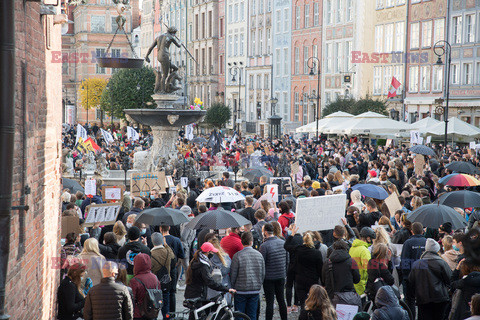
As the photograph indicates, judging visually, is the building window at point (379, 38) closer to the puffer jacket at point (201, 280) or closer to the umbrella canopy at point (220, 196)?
the umbrella canopy at point (220, 196)

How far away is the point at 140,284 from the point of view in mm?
8984

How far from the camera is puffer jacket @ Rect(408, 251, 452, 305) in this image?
994 cm

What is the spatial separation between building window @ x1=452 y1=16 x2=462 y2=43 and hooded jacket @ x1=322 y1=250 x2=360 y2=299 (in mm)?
38452

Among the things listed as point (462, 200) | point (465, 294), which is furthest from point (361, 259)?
point (462, 200)

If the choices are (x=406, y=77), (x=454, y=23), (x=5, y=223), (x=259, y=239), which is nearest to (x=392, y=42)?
(x=406, y=77)

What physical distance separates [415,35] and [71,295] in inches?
1718

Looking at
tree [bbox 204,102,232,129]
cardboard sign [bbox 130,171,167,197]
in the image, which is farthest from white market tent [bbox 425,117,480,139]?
tree [bbox 204,102,232,129]

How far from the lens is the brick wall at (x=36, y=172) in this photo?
20.0 ft

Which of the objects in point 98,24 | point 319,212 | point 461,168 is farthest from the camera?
point 98,24

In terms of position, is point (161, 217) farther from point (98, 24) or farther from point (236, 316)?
point (98, 24)

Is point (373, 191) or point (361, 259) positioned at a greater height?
point (373, 191)

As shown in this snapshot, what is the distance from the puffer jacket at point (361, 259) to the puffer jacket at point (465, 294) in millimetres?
1455

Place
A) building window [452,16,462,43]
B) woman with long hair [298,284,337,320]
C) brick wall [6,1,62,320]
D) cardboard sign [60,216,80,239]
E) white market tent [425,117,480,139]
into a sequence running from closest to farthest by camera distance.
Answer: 1. brick wall [6,1,62,320]
2. woman with long hair [298,284,337,320]
3. cardboard sign [60,216,80,239]
4. white market tent [425,117,480,139]
5. building window [452,16,462,43]

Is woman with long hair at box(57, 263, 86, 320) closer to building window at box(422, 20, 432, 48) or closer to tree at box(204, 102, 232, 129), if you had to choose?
building window at box(422, 20, 432, 48)
